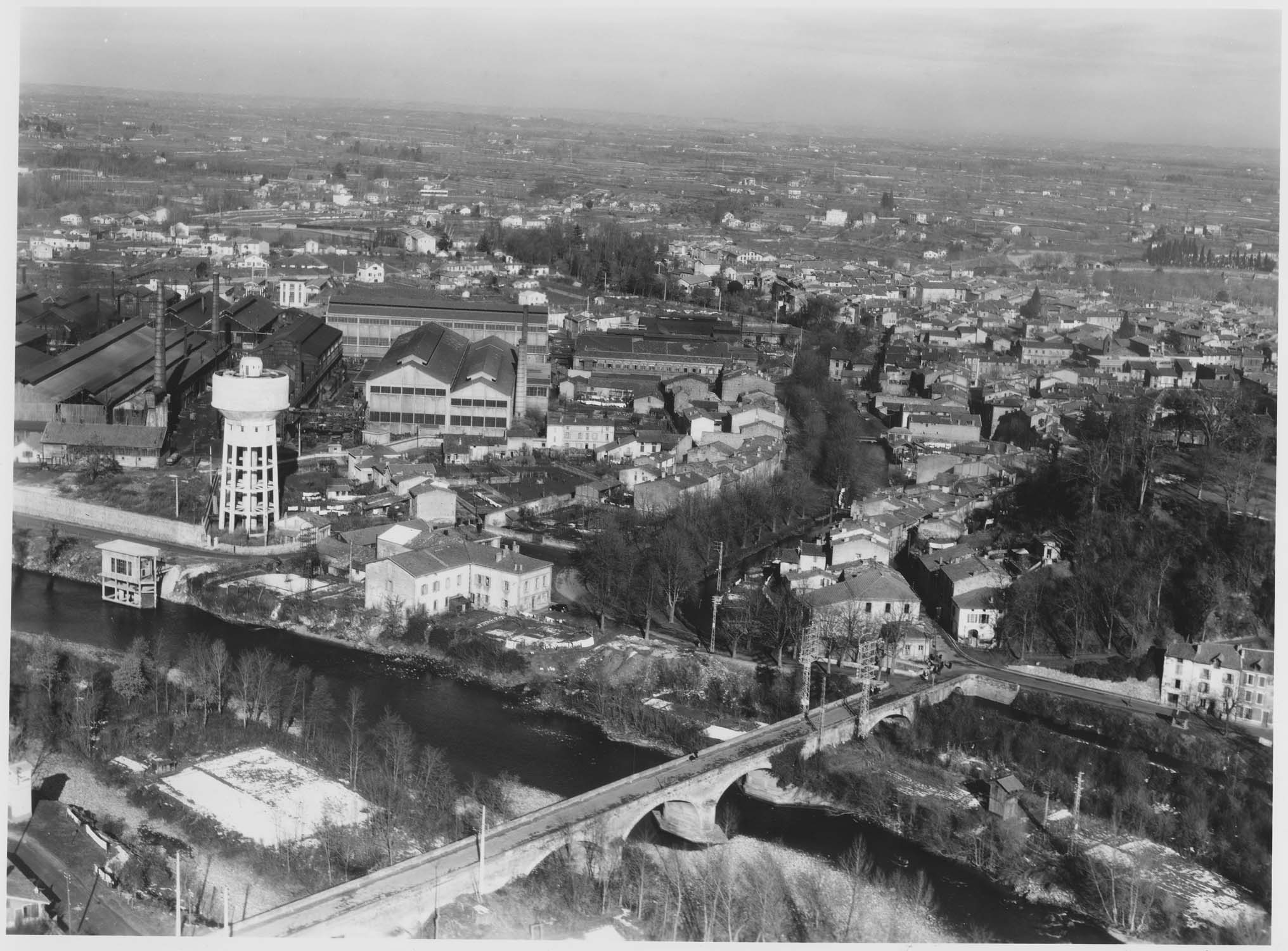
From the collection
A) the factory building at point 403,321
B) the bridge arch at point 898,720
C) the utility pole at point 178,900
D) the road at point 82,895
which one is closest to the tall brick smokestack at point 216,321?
the factory building at point 403,321

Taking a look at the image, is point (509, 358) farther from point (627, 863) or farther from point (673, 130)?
point (673, 130)

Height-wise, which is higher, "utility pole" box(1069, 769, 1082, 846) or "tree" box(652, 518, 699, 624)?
"tree" box(652, 518, 699, 624)

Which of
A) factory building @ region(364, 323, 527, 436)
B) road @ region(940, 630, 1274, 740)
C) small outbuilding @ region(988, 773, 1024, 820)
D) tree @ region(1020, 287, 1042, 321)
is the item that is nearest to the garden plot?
factory building @ region(364, 323, 527, 436)

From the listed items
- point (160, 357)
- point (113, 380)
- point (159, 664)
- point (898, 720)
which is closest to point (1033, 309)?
point (160, 357)

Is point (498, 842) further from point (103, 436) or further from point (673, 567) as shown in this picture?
point (103, 436)

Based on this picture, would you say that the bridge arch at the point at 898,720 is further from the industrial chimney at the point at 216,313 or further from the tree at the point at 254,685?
the industrial chimney at the point at 216,313

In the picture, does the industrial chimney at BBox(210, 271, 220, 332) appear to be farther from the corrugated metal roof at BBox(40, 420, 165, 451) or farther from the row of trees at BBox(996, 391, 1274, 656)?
the row of trees at BBox(996, 391, 1274, 656)
